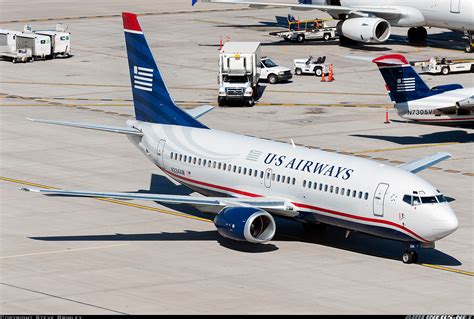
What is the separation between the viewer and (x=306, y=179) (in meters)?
45.8

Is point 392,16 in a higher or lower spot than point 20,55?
higher

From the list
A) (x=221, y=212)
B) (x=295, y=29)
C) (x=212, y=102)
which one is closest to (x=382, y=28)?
(x=295, y=29)

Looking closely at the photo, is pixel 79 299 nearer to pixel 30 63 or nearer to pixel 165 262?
pixel 165 262

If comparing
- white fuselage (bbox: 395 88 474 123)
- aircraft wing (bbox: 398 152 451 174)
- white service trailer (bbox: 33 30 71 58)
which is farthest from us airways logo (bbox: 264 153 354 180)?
white service trailer (bbox: 33 30 71 58)

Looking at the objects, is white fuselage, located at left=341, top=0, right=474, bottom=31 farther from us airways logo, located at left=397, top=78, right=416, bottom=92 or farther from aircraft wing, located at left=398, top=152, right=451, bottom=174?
aircraft wing, located at left=398, top=152, right=451, bottom=174

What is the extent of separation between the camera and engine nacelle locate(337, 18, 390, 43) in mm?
100438

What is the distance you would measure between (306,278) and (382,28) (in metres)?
63.1

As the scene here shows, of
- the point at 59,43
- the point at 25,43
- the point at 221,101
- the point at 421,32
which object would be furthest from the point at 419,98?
the point at 25,43

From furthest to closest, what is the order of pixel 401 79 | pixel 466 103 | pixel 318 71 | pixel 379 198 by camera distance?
pixel 318 71
pixel 466 103
pixel 401 79
pixel 379 198

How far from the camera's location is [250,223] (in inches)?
1732

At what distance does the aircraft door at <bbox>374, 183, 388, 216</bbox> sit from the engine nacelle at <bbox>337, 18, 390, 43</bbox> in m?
58.2

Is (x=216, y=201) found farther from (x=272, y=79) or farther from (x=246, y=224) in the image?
(x=272, y=79)

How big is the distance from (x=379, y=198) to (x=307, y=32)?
66782 millimetres

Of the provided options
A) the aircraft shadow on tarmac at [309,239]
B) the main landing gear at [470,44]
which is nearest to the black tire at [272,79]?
the main landing gear at [470,44]
